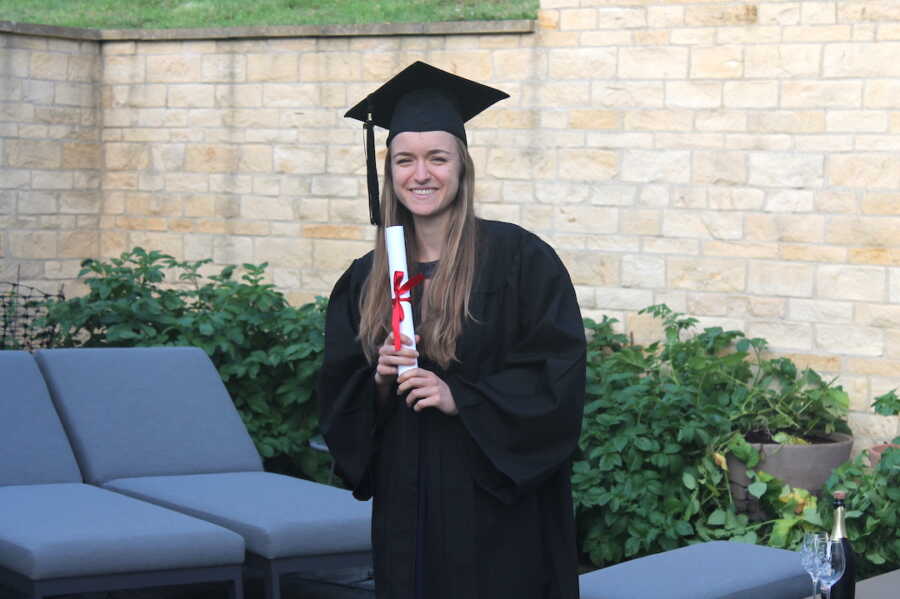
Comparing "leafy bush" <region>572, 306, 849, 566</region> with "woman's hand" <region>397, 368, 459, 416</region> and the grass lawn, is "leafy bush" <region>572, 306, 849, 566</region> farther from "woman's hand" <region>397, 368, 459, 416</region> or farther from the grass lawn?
"woman's hand" <region>397, 368, 459, 416</region>

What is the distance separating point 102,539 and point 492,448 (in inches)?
81.8

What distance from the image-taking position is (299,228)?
9.12 meters

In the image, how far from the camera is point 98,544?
4473 millimetres

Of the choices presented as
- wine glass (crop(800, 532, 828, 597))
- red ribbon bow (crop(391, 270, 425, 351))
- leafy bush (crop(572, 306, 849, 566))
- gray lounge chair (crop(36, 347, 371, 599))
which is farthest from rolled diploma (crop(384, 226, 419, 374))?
leafy bush (crop(572, 306, 849, 566))

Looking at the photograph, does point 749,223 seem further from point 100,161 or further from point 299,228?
point 100,161

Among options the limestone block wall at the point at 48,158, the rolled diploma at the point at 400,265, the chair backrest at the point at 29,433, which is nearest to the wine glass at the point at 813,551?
the rolled diploma at the point at 400,265

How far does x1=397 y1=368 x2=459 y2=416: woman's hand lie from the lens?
2840 mm

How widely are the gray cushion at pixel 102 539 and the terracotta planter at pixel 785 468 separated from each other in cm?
283

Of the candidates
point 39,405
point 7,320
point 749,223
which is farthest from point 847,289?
point 7,320

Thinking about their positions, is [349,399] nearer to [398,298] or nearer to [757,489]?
[398,298]

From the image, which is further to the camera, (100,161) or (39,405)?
(100,161)

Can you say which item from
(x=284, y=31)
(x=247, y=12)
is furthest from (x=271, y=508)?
(x=247, y=12)

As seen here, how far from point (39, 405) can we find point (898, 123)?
4.42m

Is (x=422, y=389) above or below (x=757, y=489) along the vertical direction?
above
